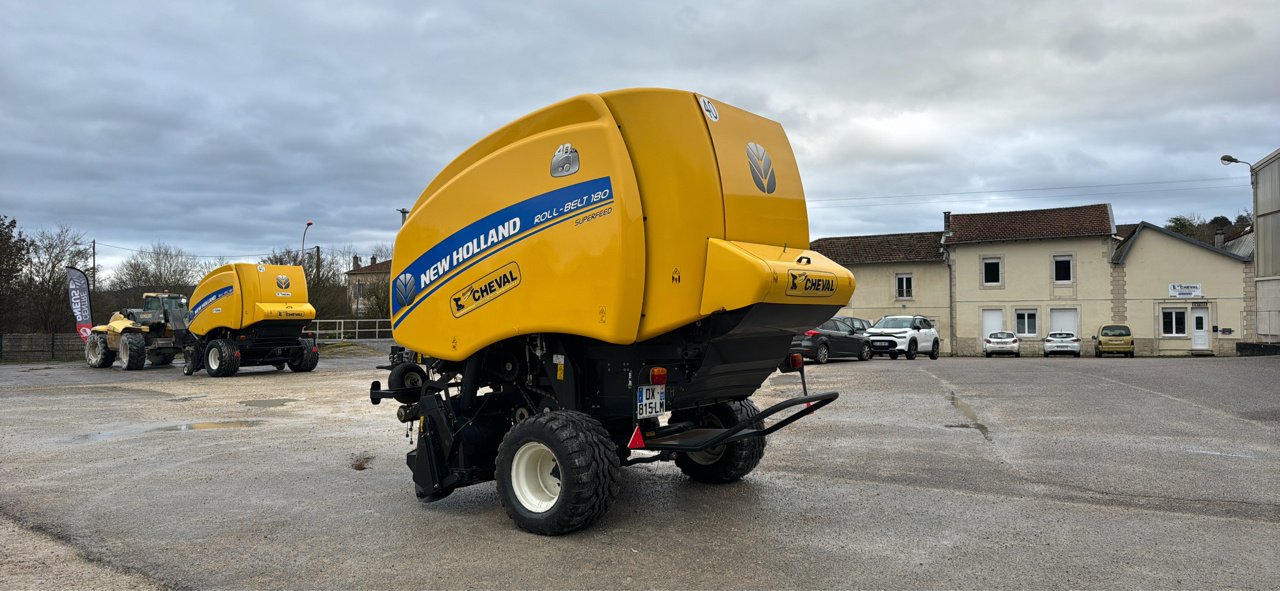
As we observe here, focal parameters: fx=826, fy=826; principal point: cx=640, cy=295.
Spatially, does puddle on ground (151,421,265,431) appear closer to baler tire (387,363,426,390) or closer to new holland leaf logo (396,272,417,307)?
baler tire (387,363,426,390)

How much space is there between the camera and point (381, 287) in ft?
142

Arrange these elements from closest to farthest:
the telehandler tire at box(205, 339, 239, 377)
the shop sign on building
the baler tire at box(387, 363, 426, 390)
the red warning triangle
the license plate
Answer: the red warning triangle → the license plate → the baler tire at box(387, 363, 426, 390) → the telehandler tire at box(205, 339, 239, 377) → the shop sign on building

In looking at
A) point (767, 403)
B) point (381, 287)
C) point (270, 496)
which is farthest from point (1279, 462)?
point (381, 287)

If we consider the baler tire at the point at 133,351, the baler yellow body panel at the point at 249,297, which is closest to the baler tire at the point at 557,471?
the baler yellow body panel at the point at 249,297

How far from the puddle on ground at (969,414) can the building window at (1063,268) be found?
105ft

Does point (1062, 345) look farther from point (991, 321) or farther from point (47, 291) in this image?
point (47, 291)

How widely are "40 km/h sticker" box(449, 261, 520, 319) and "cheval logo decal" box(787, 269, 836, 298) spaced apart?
190 centimetres

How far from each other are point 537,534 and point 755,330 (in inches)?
78.1

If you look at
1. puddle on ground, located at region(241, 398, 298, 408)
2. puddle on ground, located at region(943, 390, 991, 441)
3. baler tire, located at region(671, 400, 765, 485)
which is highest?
baler tire, located at region(671, 400, 765, 485)

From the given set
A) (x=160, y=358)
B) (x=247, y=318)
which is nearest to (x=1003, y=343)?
(x=247, y=318)

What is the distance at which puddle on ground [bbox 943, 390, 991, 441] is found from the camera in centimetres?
1001

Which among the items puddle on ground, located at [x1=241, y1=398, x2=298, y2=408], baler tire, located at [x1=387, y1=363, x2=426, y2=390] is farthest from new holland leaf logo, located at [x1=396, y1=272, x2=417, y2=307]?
puddle on ground, located at [x1=241, y1=398, x2=298, y2=408]

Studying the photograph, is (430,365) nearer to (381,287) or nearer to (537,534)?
(537,534)

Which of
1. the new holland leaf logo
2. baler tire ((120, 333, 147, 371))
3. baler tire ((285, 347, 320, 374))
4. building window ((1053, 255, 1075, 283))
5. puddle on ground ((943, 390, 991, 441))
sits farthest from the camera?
building window ((1053, 255, 1075, 283))
